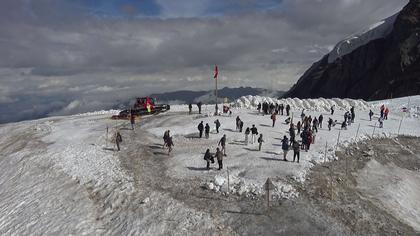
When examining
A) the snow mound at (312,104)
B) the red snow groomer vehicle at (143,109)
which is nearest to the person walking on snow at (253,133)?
the snow mound at (312,104)

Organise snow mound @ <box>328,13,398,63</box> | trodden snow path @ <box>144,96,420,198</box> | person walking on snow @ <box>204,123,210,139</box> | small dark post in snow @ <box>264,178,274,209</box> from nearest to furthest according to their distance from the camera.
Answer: small dark post in snow @ <box>264,178,274,209</box>
trodden snow path @ <box>144,96,420,198</box>
person walking on snow @ <box>204,123,210,139</box>
snow mound @ <box>328,13,398,63</box>

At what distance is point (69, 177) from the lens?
29703mm

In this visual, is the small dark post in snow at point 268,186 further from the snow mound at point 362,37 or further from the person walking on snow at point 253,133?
the snow mound at point 362,37

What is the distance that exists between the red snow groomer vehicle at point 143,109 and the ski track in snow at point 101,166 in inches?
256

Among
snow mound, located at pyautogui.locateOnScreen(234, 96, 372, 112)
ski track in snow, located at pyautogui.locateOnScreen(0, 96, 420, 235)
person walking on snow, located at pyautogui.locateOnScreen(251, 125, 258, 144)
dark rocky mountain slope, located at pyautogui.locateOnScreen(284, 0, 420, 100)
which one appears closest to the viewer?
ski track in snow, located at pyautogui.locateOnScreen(0, 96, 420, 235)

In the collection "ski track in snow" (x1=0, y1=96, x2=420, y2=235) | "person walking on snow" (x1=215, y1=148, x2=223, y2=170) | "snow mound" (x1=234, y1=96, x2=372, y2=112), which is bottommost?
"ski track in snow" (x1=0, y1=96, x2=420, y2=235)

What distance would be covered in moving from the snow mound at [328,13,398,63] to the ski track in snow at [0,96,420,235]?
104m

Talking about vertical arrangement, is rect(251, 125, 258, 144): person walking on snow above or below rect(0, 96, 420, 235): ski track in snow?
above

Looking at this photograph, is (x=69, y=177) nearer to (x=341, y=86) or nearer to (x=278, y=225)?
(x=278, y=225)

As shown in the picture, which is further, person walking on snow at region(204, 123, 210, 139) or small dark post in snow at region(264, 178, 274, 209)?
person walking on snow at region(204, 123, 210, 139)

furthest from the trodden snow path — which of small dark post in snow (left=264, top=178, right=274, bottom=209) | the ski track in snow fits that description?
small dark post in snow (left=264, top=178, right=274, bottom=209)

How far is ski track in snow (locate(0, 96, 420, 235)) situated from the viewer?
23.9 metres

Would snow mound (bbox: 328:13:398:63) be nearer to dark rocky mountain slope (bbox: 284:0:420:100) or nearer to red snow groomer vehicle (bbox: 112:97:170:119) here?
dark rocky mountain slope (bbox: 284:0:420:100)

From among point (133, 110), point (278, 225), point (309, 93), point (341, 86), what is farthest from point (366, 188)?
point (309, 93)
